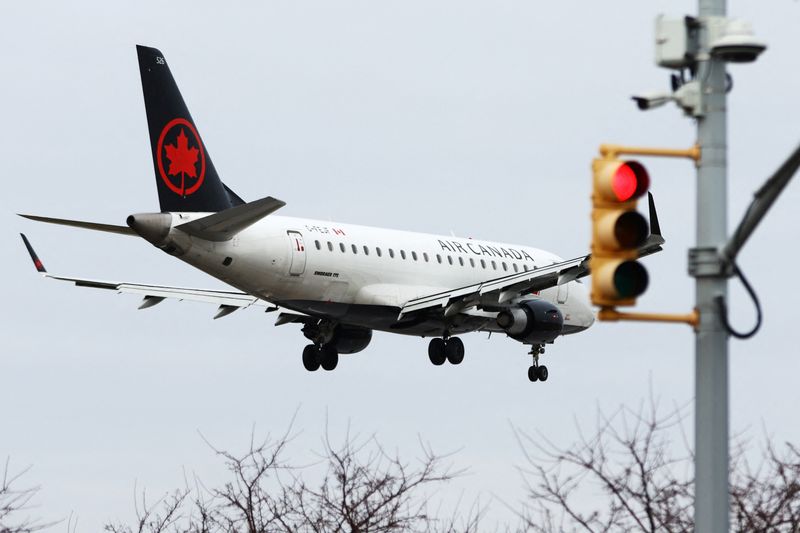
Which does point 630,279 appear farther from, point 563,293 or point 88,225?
point 563,293

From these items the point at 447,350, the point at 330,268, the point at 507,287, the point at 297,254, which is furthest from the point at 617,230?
the point at 447,350

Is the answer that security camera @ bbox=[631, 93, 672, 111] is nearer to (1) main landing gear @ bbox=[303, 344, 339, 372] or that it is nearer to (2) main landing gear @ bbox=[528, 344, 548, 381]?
(1) main landing gear @ bbox=[303, 344, 339, 372]

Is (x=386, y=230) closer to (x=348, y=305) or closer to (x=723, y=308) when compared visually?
(x=348, y=305)

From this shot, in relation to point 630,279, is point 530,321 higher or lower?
higher

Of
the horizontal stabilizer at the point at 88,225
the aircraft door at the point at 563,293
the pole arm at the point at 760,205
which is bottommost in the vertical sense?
the pole arm at the point at 760,205

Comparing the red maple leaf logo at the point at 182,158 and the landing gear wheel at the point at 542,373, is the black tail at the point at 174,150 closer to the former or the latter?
the red maple leaf logo at the point at 182,158

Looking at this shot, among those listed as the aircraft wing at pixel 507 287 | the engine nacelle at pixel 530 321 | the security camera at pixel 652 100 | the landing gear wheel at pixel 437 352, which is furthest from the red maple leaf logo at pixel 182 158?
the security camera at pixel 652 100

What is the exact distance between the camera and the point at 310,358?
172 ft

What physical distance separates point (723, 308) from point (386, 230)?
39.1 m

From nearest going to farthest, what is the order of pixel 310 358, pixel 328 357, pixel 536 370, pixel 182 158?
pixel 182 158 < pixel 328 357 < pixel 310 358 < pixel 536 370

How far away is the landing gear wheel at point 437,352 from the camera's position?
52.1 metres

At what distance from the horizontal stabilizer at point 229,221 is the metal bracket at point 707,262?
1140 inches

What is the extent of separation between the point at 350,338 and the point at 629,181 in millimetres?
40635

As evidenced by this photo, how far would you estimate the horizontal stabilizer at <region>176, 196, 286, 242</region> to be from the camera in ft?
138
